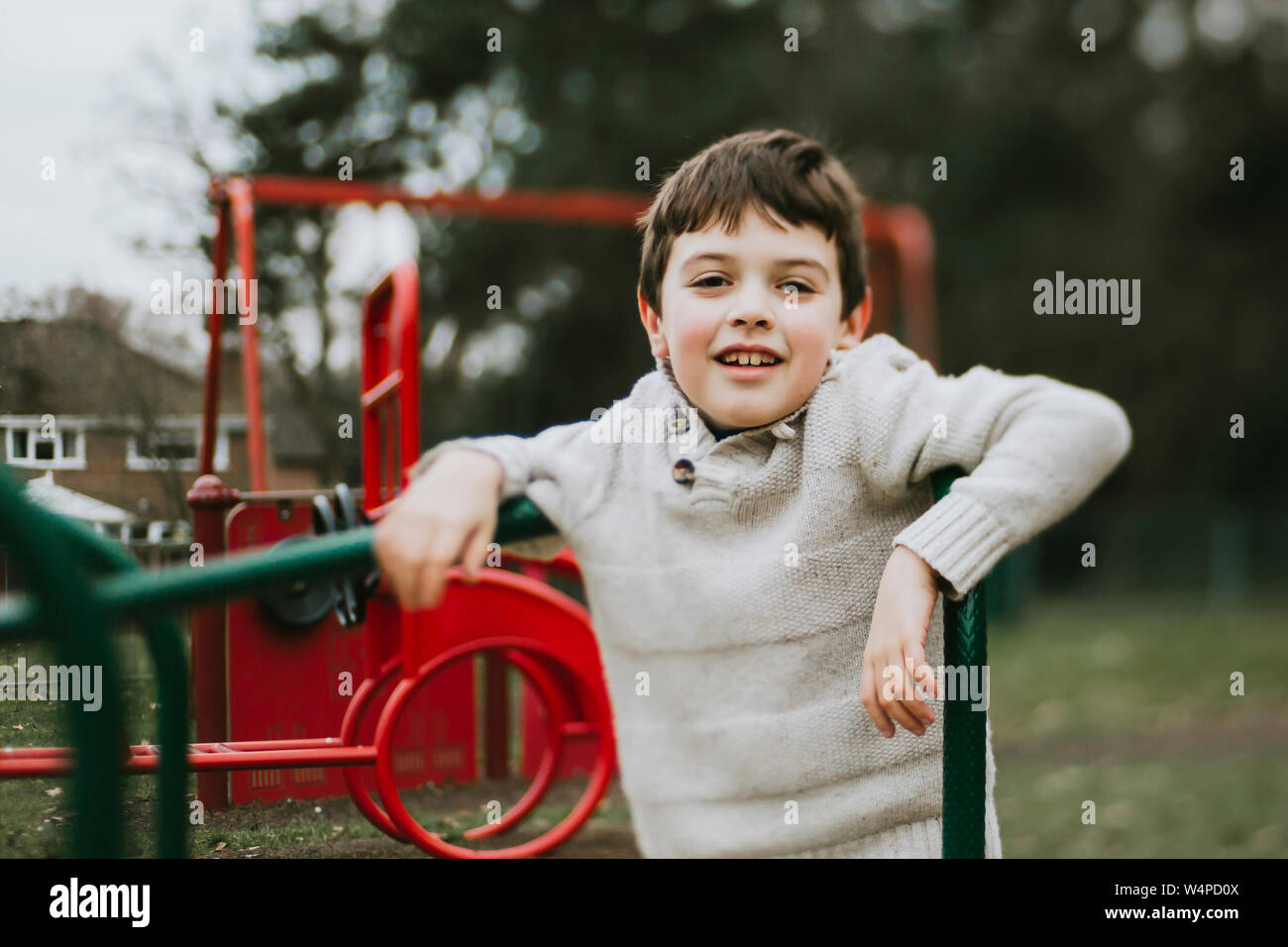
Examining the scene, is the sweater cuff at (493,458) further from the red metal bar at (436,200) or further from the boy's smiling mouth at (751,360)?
the red metal bar at (436,200)

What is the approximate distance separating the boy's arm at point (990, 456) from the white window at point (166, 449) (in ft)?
3.08

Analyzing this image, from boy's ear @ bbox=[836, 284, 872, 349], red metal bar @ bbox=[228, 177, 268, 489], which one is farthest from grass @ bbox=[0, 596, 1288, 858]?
red metal bar @ bbox=[228, 177, 268, 489]

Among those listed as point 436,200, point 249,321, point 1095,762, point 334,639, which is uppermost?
point 436,200

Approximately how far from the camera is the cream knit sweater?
1229 millimetres

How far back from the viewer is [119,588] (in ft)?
2.63

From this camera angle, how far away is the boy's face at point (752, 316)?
4.14 feet

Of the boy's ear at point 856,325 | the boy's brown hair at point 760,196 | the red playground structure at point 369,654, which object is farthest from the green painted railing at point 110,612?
the boy's ear at point 856,325

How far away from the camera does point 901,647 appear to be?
108 centimetres

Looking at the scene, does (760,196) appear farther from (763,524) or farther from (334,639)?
(334,639)

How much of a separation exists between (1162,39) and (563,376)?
47.5 ft

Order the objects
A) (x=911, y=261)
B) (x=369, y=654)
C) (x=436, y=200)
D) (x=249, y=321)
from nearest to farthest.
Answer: (x=369, y=654) < (x=249, y=321) < (x=436, y=200) < (x=911, y=261)

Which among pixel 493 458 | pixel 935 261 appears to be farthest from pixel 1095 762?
pixel 935 261

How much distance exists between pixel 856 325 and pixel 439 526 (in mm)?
646
